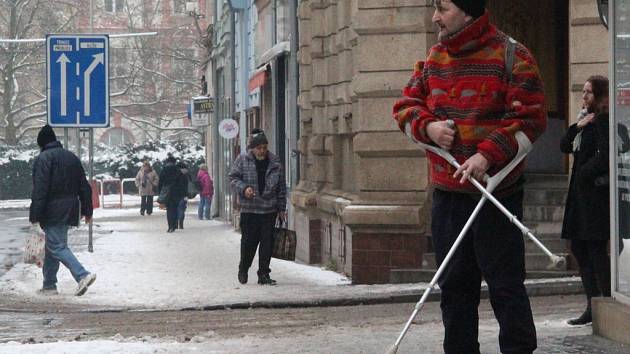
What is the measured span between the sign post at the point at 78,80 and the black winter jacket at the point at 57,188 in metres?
4.70

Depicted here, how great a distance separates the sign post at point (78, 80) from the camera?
854 inches

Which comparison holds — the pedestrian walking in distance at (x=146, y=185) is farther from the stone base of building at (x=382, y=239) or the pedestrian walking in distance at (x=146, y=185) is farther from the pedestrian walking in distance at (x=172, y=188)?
the stone base of building at (x=382, y=239)

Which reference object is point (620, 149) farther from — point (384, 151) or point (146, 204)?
point (146, 204)

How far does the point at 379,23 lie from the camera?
16.1 meters

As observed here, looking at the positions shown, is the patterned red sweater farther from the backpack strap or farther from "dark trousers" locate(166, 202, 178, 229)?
"dark trousers" locate(166, 202, 178, 229)

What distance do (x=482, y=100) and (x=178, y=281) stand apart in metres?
11.8

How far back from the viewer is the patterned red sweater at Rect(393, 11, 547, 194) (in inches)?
267

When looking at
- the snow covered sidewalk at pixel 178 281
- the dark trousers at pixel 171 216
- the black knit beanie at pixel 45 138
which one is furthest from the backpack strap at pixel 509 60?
the dark trousers at pixel 171 216

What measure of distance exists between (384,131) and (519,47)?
9315mm

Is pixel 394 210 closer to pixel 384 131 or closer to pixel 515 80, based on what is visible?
pixel 384 131

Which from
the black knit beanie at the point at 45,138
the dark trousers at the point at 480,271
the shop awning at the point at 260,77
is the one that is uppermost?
the shop awning at the point at 260,77

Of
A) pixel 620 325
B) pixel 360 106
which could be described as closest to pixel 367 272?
pixel 360 106

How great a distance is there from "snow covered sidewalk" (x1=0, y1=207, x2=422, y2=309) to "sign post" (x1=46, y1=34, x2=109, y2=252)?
1649 mm

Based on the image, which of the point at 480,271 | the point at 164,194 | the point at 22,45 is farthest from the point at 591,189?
the point at 22,45
